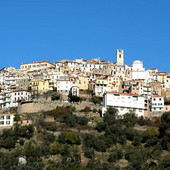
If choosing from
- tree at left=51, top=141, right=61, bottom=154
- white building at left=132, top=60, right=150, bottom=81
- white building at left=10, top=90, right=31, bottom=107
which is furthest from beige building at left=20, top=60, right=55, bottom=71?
tree at left=51, top=141, right=61, bottom=154

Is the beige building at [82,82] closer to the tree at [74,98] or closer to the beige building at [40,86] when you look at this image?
the beige building at [40,86]

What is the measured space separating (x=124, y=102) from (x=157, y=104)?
492 cm

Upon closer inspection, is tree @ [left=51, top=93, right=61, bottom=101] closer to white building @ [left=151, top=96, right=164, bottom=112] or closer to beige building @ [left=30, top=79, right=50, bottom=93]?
beige building @ [left=30, top=79, right=50, bottom=93]

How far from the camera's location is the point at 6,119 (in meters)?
71.2

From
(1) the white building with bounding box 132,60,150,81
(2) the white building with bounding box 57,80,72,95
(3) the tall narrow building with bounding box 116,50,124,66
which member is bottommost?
(2) the white building with bounding box 57,80,72,95

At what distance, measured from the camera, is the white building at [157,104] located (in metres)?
79.1

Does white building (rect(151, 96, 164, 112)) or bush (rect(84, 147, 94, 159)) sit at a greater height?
white building (rect(151, 96, 164, 112))

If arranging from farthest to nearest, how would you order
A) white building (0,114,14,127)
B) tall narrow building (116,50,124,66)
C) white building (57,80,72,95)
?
tall narrow building (116,50,124,66) → white building (57,80,72,95) → white building (0,114,14,127)

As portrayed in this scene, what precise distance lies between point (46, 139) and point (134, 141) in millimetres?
9782

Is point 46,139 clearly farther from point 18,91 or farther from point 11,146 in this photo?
point 18,91

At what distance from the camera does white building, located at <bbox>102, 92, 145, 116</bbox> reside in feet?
252

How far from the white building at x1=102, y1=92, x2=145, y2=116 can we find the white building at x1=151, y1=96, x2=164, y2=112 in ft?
6.34

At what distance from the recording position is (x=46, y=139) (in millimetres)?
66688

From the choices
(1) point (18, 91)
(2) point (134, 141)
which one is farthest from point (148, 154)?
(1) point (18, 91)
